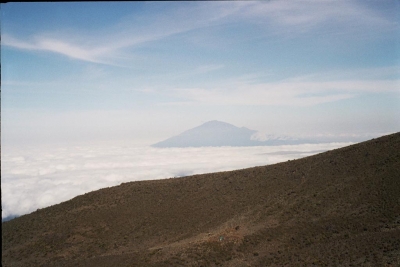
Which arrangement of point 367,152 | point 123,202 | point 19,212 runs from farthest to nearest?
point 19,212
point 123,202
point 367,152

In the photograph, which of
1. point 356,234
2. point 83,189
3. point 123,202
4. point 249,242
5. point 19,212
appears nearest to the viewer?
point 356,234

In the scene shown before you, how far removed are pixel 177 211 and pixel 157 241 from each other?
20.3 feet

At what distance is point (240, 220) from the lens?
28.6 metres

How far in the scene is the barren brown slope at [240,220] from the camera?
20562mm

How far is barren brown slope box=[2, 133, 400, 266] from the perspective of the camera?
20.6 meters

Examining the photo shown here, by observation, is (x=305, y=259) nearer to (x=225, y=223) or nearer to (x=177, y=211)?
(x=225, y=223)

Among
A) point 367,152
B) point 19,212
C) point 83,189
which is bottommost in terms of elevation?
point 19,212

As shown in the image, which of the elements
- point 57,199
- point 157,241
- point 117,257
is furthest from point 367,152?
point 57,199

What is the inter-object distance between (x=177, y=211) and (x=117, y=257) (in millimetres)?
10694

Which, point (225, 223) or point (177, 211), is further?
point (177, 211)

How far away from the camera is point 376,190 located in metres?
25.8

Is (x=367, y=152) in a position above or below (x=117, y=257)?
above

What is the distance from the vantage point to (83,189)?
118 meters

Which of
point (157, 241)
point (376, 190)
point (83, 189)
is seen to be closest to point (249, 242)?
point (157, 241)
